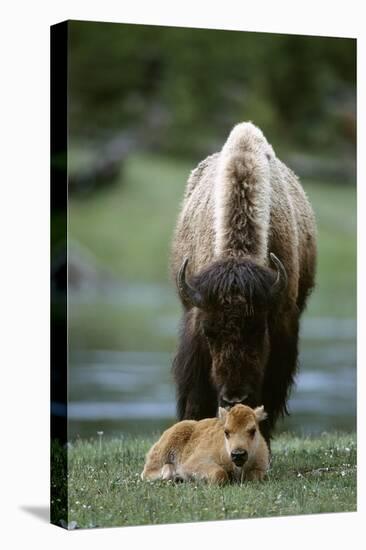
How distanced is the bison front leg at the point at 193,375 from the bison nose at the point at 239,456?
0.62 meters

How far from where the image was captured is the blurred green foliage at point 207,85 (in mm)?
13266

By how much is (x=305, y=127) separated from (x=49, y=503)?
23.6 feet

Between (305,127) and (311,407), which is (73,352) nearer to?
(311,407)

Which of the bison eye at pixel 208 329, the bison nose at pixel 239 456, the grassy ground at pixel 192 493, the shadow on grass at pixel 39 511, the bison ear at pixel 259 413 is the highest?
the bison eye at pixel 208 329

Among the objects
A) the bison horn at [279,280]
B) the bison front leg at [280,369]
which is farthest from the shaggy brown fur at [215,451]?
the bison horn at [279,280]

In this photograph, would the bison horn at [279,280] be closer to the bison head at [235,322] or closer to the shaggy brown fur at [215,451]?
the bison head at [235,322]

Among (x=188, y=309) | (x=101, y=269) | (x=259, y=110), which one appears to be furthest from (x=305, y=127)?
(x=101, y=269)

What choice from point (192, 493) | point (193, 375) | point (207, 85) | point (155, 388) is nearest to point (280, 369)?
point (193, 375)

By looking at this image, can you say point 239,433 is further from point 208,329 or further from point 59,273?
point 59,273

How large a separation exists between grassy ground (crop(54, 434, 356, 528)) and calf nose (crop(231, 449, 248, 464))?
0.19 metres

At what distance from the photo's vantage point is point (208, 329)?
9.84 m

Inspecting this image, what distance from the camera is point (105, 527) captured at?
30.1 ft

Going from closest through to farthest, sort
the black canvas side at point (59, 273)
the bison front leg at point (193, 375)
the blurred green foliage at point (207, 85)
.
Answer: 1. the black canvas side at point (59, 273)
2. the bison front leg at point (193, 375)
3. the blurred green foliage at point (207, 85)

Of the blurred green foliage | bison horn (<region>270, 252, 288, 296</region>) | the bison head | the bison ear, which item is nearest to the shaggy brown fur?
the bison ear
